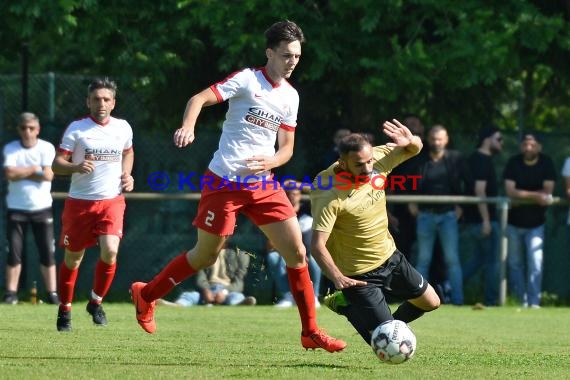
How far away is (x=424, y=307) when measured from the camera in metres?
8.95

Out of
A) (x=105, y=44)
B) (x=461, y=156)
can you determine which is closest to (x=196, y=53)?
(x=105, y=44)

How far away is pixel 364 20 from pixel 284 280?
10.3 ft

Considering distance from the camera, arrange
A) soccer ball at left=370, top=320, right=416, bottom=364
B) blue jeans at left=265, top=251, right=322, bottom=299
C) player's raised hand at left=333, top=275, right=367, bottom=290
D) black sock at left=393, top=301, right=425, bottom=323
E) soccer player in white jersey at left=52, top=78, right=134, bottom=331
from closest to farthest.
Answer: soccer ball at left=370, top=320, right=416, bottom=364
player's raised hand at left=333, top=275, right=367, bottom=290
black sock at left=393, top=301, right=425, bottom=323
soccer player in white jersey at left=52, top=78, right=134, bottom=331
blue jeans at left=265, top=251, right=322, bottom=299

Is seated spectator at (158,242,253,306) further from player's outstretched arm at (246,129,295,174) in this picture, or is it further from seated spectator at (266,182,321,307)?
player's outstretched arm at (246,129,295,174)

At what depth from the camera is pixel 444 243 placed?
587 inches

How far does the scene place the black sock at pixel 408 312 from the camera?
29.9 feet

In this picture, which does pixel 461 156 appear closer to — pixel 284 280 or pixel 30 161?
pixel 284 280

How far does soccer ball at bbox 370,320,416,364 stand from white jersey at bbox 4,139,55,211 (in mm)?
7262

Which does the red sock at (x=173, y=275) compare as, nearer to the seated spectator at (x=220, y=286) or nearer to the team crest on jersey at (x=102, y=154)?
the team crest on jersey at (x=102, y=154)

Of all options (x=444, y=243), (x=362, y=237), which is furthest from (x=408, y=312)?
(x=444, y=243)

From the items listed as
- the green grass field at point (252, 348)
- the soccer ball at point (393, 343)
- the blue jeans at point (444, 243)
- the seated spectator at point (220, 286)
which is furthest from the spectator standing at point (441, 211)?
the soccer ball at point (393, 343)

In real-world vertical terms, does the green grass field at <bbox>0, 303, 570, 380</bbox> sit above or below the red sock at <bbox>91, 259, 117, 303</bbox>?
below

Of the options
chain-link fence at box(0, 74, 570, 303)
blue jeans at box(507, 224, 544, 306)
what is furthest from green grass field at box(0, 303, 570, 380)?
chain-link fence at box(0, 74, 570, 303)

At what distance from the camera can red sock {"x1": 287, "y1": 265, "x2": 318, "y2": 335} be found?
8.60 metres
